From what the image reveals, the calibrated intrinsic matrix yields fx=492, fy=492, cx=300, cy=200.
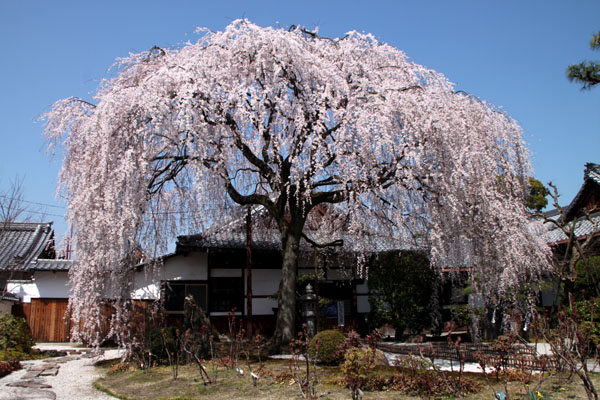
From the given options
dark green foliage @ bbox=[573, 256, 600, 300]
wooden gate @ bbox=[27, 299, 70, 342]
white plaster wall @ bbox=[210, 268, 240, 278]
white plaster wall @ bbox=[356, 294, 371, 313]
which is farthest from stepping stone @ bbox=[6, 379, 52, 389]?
dark green foliage @ bbox=[573, 256, 600, 300]

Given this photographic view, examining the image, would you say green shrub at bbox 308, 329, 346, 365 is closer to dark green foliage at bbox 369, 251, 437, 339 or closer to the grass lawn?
the grass lawn

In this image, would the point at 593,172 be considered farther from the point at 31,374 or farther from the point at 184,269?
the point at 31,374

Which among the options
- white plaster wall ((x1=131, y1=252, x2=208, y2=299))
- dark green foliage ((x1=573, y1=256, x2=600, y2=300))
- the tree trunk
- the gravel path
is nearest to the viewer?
the gravel path

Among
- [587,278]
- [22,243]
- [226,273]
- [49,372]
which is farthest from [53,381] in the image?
[22,243]

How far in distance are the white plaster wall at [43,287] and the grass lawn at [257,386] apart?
9996mm

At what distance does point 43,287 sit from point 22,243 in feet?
9.38

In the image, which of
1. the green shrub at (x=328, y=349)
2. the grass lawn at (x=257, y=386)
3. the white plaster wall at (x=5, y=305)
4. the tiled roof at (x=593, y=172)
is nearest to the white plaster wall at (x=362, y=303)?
the grass lawn at (x=257, y=386)

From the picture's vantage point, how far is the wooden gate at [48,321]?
56.9ft

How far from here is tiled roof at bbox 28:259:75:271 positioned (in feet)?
57.3

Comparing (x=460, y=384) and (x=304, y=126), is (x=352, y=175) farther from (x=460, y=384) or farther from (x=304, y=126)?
(x=460, y=384)

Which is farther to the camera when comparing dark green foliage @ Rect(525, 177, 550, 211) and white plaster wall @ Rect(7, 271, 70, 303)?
dark green foliage @ Rect(525, 177, 550, 211)

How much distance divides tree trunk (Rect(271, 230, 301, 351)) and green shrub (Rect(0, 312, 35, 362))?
19.8 feet

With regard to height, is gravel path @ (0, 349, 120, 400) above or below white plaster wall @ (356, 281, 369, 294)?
below

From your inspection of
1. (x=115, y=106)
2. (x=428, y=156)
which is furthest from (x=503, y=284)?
(x=115, y=106)
